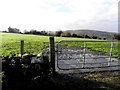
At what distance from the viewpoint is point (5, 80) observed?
2.70 meters

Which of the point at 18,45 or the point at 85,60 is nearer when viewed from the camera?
the point at 85,60

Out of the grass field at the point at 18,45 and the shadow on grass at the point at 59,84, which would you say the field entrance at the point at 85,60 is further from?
the grass field at the point at 18,45

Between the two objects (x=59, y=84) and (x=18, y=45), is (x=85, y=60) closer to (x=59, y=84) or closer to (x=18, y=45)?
(x=59, y=84)

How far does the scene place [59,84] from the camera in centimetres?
322

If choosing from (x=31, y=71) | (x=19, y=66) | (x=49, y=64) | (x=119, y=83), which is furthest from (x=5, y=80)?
(x=119, y=83)

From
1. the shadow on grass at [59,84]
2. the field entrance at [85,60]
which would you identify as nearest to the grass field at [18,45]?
the field entrance at [85,60]

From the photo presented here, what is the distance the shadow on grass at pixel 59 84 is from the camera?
285cm

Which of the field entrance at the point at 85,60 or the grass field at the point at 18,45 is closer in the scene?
the field entrance at the point at 85,60

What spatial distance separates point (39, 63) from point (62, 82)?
881 mm

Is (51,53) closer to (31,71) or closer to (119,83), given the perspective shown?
(31,71)

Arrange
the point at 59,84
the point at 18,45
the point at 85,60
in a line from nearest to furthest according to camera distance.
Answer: the point at 59,84
the point at 85,60
the point at 18,45

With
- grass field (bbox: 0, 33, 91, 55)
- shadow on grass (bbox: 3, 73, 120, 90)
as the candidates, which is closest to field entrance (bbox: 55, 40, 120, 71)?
shadow on grass (bbox: 3, 73, 120, 90)

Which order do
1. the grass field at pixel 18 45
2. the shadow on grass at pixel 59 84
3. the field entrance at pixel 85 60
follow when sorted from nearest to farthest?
the shadow on grass at pixel 59 84 < the field entrance at pixel 85 60 < the grass field at pixel 18 45

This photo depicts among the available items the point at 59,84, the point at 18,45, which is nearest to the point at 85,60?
the point at 59,84
